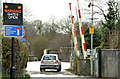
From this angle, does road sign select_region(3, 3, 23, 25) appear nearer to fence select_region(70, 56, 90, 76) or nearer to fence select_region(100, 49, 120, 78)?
fence select_region(100, 49, 120, 78)

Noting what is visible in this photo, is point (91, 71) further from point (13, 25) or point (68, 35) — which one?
point (68, 35)

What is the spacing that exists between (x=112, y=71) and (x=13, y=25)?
6.06 meters

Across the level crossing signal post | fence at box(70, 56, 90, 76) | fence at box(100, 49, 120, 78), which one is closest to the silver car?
fence at box(70, 56, 90, 76)

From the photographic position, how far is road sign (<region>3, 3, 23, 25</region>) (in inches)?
400

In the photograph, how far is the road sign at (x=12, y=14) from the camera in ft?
33.3

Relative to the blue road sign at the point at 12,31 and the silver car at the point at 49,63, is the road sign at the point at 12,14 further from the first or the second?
the silver car at the point at 49,63

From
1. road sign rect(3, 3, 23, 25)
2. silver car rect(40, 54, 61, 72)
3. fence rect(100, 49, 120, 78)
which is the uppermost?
road sign rect(3, 3, 23, 25)

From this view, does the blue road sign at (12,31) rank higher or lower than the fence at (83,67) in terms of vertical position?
higher

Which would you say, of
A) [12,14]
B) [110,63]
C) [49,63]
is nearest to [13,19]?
[12,14]

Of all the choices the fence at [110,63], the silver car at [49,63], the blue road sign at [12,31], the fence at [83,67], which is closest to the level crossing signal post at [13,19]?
the blue road sign at [12,31]

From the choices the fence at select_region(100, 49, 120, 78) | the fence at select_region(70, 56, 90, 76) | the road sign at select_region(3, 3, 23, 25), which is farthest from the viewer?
the fence at select_region(70, 56, 90, 76)

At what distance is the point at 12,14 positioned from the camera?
10.2 metres

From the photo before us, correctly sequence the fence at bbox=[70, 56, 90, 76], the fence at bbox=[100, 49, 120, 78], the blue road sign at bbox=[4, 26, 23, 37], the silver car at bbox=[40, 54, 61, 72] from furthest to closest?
1. the silver car at bbox=[40, 54, 61, 72]
2. the fence at bbox=[70, 56, 90, 76]
3. the fence at bbox=[100, 49, 120, 78]
4. the blue road sign at bbox=[4, 26, 23, 37]

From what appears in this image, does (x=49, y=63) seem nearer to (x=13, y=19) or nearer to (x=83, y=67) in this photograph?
(x=83, y=67)
